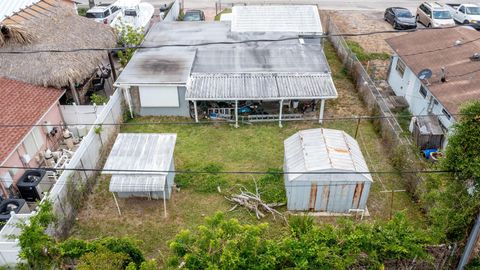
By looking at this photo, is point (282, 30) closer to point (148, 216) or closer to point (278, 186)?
point (278, 186)

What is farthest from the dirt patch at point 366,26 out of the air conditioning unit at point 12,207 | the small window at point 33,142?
the air conditioning unit at point 12,207

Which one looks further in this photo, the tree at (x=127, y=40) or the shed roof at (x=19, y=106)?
the tree at (x=127, y=40)

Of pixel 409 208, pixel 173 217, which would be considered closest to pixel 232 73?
pixel 173 217

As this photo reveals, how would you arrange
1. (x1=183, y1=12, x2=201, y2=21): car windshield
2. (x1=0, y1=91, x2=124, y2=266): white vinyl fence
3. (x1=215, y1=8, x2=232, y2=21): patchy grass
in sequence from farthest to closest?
1. (x1=215, y1=8, x2=232, y2=21): patchy grass
2. (x1=183, y1=12, x2=201, y2=21): car windshield
3. (x1=0, y1=91, x2=124, y2=266): white vinyl fence

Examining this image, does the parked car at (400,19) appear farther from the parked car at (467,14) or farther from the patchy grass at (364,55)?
the patchy grass at (364,55)

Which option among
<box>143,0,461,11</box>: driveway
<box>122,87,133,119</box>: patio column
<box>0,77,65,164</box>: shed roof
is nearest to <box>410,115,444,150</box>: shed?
<box>122,87,133,119</box>: patio column

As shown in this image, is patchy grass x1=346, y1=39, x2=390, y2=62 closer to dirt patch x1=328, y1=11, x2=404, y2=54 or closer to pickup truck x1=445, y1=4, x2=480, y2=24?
dirt patch x1=328, y1=11, x2=404, y2=54
